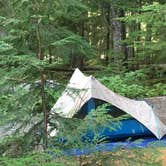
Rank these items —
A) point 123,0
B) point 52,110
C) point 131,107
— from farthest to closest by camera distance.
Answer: point 123,0, point 131,107, point 52,110

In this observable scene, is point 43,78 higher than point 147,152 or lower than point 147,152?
higher

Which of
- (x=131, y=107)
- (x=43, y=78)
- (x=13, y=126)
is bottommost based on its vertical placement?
(x=131, y=107)

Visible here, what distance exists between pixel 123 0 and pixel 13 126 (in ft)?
38.3

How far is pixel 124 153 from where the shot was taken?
122 inches

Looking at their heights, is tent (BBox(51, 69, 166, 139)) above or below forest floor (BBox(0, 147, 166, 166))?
below

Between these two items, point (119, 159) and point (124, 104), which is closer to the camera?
point (119, 159)

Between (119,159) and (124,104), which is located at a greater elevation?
(119,159)

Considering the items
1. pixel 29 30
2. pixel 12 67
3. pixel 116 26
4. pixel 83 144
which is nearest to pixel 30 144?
pixel 83 144

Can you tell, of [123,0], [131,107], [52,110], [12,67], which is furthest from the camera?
[123,0]

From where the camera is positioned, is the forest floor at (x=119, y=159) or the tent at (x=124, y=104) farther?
the tent at (x=124, y=104)

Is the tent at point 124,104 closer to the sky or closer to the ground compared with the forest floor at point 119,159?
closer to the ground

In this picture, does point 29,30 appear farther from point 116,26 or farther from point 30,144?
point 116,26

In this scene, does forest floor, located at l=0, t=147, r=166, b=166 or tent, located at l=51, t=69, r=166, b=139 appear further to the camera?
tent, located at l=51, t=69, r=166, b=139

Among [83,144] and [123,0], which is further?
[123,0]
